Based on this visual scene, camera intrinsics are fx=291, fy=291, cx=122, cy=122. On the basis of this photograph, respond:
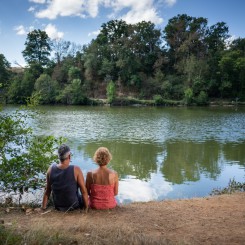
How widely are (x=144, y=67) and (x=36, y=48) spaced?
2579 centimetres

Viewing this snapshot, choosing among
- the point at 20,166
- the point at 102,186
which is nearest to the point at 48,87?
the point at 20,166

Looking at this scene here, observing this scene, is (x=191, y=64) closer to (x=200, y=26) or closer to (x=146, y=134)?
(x=200, y=26)

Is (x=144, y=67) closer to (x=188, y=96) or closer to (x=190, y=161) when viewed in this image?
(x=188, y=96)

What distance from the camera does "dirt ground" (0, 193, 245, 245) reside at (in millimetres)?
3338

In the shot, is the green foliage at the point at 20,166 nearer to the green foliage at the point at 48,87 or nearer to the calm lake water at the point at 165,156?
the calm lake water at the point at 165,156

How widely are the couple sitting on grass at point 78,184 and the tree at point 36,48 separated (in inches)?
2567

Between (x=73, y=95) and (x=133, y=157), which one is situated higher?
(x=73, y=95)

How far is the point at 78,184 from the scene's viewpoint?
451 centimetres

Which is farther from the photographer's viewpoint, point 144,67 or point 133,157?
point 144,67

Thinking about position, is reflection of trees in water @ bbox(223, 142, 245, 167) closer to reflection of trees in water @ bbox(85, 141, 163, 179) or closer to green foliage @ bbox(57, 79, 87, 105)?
reflection of trees in water @ bbox(85, 141, 163, 179)

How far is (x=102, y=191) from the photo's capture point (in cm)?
465

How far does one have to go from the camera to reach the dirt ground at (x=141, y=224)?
3338 mm

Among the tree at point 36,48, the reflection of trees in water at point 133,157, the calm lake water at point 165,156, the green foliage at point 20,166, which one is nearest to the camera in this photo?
the green foliage at point 20,166

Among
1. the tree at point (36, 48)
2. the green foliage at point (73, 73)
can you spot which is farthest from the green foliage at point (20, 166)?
the tree at point (36, 48)
